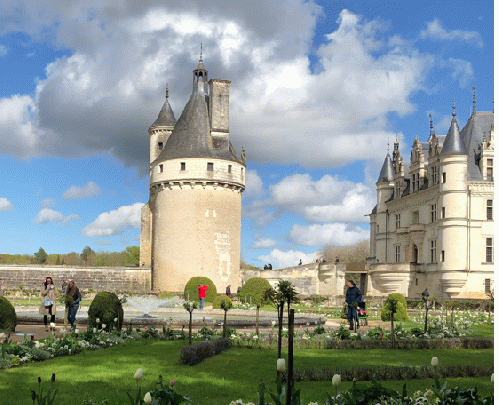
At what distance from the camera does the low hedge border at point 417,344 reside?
1256cm

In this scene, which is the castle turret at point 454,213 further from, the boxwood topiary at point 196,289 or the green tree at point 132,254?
the green tree at point 132,254

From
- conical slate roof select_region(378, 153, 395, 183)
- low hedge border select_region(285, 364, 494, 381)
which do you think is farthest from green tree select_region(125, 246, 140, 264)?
low hedge border select_region(285, 364, 494, 381)

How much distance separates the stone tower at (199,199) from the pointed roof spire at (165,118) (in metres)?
3.69

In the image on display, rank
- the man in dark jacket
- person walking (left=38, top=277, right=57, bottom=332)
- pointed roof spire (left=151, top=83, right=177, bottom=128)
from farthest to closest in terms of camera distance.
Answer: pointed roof spire (left=151, top=83, right=177, bottom=128) → the man in dark jacket → person walking (left=38, top=277, right=57, bottom=332)

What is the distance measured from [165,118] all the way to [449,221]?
1985 cm

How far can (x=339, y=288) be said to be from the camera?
4141 cm

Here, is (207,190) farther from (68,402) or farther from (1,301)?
(68,402)

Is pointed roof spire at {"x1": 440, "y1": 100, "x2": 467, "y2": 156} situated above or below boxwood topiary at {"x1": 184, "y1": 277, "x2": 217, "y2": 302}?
above

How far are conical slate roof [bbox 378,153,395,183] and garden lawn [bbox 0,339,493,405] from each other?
122 ft

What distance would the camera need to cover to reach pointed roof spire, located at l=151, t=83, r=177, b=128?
42.7 metres

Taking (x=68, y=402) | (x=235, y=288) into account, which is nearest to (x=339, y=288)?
(x=235, y=288)

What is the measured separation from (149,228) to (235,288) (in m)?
Result: 7.95

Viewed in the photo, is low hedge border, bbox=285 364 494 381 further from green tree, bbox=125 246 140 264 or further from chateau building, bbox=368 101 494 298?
green tree, bbox=125 246 140 264

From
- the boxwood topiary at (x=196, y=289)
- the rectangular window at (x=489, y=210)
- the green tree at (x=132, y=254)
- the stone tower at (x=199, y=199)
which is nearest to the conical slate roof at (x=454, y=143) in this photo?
the rectangular window at (x=489, y=210)
